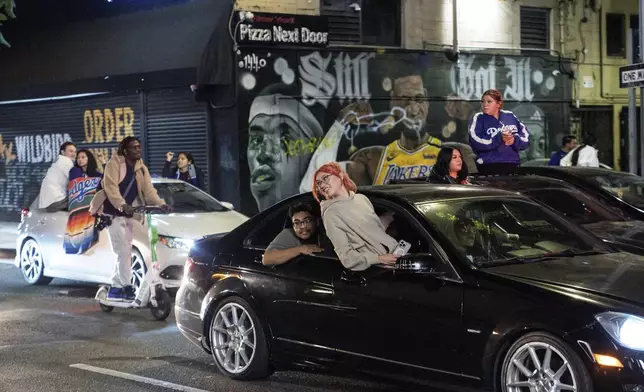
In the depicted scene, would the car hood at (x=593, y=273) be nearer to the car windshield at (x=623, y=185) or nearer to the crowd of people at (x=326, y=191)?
the crowd of people at (x=326, y=191)

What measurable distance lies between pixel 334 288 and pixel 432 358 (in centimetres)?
93

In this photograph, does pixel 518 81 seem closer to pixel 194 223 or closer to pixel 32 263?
pixel 194 223

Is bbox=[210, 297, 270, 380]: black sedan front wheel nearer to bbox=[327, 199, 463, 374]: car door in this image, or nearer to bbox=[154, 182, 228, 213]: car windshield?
bbox=[327, 199, 463, 374]: car door

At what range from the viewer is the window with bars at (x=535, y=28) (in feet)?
71.8

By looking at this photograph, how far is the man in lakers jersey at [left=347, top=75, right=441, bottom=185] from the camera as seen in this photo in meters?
19.9

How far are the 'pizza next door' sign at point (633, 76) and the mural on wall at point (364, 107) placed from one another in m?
6.33

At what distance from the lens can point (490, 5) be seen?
2119cm

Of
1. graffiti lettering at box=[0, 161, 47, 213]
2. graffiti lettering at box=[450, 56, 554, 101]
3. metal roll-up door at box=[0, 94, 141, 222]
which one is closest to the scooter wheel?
metal roll-up door at box=[0, 94, 141, 222]

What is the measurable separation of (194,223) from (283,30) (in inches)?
289

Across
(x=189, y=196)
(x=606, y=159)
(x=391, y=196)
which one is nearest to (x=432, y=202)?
(x=391, y=196)

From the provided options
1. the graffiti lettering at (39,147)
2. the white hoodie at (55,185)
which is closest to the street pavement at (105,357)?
the white hoodie at (55,185)

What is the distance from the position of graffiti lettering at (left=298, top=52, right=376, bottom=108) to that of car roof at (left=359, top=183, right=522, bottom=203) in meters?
11.9

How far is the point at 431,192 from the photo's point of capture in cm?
702

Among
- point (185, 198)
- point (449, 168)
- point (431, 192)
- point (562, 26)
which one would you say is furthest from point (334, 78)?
point (431, 192)
